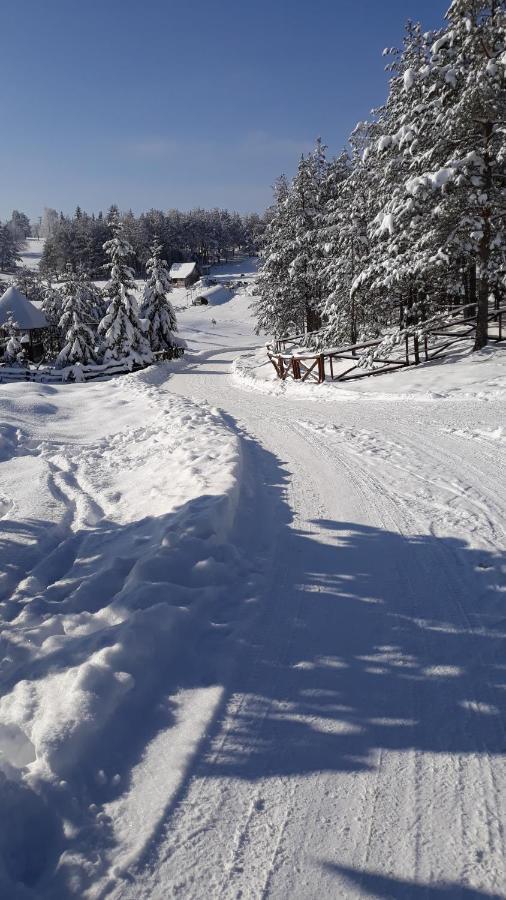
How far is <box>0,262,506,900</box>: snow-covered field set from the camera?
7.70 feet

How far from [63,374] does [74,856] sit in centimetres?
3056

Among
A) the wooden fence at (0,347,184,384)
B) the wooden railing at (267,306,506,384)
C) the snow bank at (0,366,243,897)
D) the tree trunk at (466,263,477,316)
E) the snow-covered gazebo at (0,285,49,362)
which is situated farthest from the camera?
the snow-covered gazebo at (0,285,49,362)

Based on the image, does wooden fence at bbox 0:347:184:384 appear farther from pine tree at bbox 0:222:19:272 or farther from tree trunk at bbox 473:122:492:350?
pine tree at bbox 0:222:19:272

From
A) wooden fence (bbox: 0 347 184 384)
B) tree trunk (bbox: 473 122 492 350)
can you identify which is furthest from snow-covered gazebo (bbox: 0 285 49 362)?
tree trunk (bbox: 473 122 492 350)

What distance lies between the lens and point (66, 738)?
2887mm

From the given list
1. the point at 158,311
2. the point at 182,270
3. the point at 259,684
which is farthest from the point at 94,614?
the point at 182,270

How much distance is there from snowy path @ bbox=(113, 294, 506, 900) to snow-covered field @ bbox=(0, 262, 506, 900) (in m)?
0.01

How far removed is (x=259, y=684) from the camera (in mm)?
3406

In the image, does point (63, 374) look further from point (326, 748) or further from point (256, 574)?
point (326, 748)

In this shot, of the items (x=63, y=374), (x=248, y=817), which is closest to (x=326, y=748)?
(x=248, y=817)

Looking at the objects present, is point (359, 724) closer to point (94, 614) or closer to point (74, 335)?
point (94, 614)

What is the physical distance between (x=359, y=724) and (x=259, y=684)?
2.33ft

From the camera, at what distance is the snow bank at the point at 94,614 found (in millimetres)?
2602

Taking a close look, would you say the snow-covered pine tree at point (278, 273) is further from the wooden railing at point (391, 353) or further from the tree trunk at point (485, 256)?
the tree trunk at point (485, 256)
